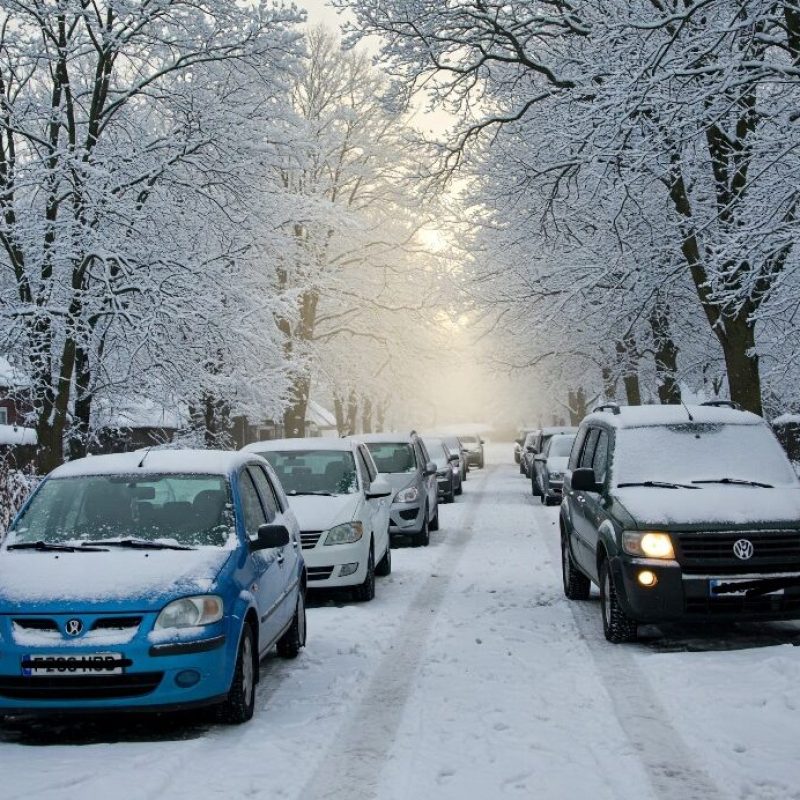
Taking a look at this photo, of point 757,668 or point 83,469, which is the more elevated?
point 83,469

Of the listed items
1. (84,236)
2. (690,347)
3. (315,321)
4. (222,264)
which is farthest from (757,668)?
(315,321)

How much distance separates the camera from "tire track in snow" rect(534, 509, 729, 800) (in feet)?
18.3

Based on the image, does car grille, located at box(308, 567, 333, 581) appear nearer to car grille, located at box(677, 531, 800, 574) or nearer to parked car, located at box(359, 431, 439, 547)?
car grille, located at box(677, 531, 800, 574)

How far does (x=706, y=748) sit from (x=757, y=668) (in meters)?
1.99

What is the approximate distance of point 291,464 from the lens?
13578mm

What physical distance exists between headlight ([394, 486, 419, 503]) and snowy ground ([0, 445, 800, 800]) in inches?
284

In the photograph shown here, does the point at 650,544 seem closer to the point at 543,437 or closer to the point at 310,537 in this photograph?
the point at 310,537

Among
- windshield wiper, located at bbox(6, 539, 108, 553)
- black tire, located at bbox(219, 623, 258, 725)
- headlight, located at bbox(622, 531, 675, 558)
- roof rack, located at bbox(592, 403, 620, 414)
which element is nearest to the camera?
black tire, located at bbox(219, 623, 258, 725)

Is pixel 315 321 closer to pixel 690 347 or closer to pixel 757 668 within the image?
pixel 690 347

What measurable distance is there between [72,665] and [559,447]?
22.3m

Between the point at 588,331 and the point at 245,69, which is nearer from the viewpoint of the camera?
the point at 245,69

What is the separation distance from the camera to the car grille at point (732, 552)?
348 inches

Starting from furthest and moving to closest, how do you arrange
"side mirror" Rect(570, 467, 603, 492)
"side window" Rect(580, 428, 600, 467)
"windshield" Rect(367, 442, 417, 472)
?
"windshield" Rect(367, 442, 417, 472) < "side window" Rect(580, 428, 600, 467) < "side mirror" Rect(570, 467, 603, 492)

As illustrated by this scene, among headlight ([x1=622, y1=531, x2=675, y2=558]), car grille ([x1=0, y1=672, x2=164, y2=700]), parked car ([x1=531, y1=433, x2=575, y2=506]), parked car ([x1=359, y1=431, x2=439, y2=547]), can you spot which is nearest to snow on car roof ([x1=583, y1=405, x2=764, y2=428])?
headlight ([x1=622, y1=531, x2=675, y2=558])
